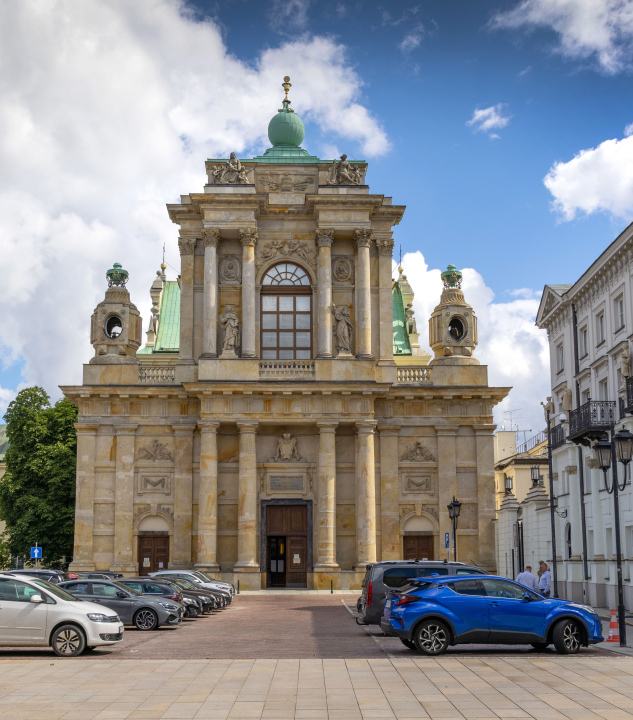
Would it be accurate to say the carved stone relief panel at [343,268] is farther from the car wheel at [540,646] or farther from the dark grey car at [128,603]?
the car wheel at [540,646]

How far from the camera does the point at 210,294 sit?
2119 inches

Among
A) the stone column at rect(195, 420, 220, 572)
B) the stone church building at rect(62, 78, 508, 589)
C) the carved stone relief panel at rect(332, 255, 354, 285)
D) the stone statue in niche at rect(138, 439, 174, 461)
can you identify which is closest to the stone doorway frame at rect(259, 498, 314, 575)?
the stone church building at rect(62, 78, 508, 589)

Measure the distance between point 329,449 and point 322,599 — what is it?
888cm

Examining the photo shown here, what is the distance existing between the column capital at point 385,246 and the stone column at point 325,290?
2.96 metres

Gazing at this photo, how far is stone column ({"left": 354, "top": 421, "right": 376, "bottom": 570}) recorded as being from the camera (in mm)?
50859

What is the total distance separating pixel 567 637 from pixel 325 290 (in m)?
34.3

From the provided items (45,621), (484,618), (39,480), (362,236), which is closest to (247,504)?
(362,236)

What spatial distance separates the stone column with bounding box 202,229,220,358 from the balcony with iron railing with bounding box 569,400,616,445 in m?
21.4

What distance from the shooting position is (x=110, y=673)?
18.2 meters

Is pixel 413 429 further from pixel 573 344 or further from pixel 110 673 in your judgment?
pixel 110 673

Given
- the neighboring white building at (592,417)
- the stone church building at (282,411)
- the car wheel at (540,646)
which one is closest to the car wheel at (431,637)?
the car wheel at (540,646)

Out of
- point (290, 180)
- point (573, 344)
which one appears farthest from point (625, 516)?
point (290, 180)

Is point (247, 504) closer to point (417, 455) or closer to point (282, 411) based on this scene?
point (282, 411)

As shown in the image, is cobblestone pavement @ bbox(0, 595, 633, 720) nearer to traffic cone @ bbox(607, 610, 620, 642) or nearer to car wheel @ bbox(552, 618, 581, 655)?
car wheel @ bbox(552, 618, 581, 655)
